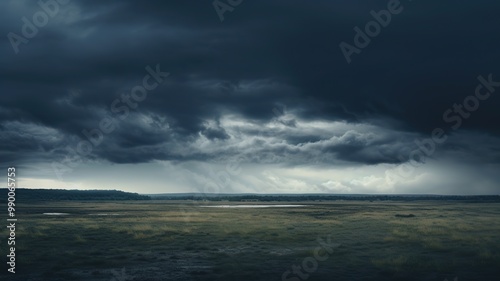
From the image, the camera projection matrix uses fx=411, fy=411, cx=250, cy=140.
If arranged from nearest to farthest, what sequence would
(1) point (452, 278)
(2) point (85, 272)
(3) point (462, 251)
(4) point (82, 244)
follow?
1. (1) point (452, 278)
2. (2) point (85, 272)
3. (3) point (462, 251)
4. (4) point (82, 244)

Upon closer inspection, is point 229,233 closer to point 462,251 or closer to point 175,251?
point 175,251

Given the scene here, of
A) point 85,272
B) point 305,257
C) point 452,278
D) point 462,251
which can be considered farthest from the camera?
point 462,251

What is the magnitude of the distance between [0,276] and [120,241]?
1350cm

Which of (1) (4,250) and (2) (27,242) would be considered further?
(2) (27,242)

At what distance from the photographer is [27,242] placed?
34375mm

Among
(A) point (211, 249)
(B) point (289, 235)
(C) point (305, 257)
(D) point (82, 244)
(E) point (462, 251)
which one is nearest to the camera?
(C) point (305, 257)

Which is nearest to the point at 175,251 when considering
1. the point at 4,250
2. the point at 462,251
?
the point at 4,250

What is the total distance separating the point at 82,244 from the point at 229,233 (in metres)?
14.0

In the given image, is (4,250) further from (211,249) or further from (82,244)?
(211,249)

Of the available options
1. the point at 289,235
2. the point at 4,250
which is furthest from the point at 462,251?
the point at 4,250

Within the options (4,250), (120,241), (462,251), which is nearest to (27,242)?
(4,250)

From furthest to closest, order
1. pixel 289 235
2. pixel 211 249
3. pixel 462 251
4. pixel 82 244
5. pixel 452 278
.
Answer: pixel 289 235
pixel 82 244
pixel 211 249
pixel 462 251
pixel 452 278

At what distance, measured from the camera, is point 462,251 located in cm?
2961

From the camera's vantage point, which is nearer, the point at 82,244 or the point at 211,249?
the point at 211,249
